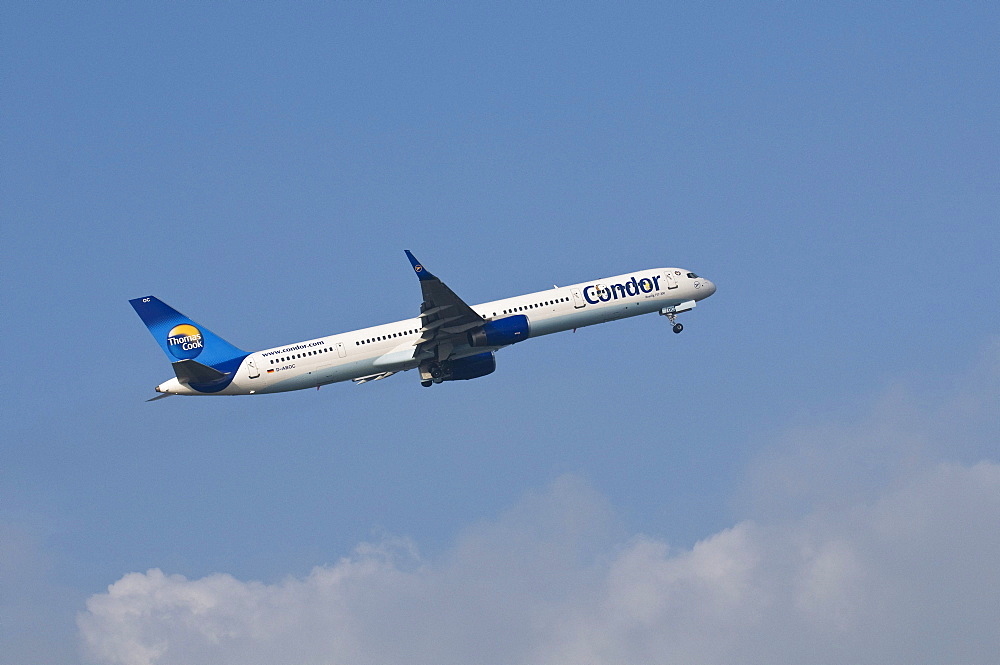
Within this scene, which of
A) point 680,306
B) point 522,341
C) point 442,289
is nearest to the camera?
point 442,289

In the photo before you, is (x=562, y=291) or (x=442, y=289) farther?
(x=562, y=291)

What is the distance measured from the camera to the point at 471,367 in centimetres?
7962

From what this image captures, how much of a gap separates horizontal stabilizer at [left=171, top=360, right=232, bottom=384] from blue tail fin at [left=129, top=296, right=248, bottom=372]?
2065mm

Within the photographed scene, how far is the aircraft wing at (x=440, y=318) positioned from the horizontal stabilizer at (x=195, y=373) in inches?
534

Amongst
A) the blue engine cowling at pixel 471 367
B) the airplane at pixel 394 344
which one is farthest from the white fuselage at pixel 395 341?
the blue engine cowling at pixel 471 367

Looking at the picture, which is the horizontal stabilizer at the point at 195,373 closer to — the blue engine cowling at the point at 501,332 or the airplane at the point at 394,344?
the airplane at the point at 394,344

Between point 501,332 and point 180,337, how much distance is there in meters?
21.9

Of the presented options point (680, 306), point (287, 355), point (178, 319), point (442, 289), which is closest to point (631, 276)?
point (680, 306)

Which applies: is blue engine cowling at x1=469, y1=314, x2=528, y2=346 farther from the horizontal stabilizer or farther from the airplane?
the horizontal stabilizer

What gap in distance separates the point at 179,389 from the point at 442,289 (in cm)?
1836

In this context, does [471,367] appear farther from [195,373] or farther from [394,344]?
[195,373]

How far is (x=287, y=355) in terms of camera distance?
243ft

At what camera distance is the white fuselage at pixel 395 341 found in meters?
73.8

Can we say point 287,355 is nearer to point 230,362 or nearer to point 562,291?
point 230,362
